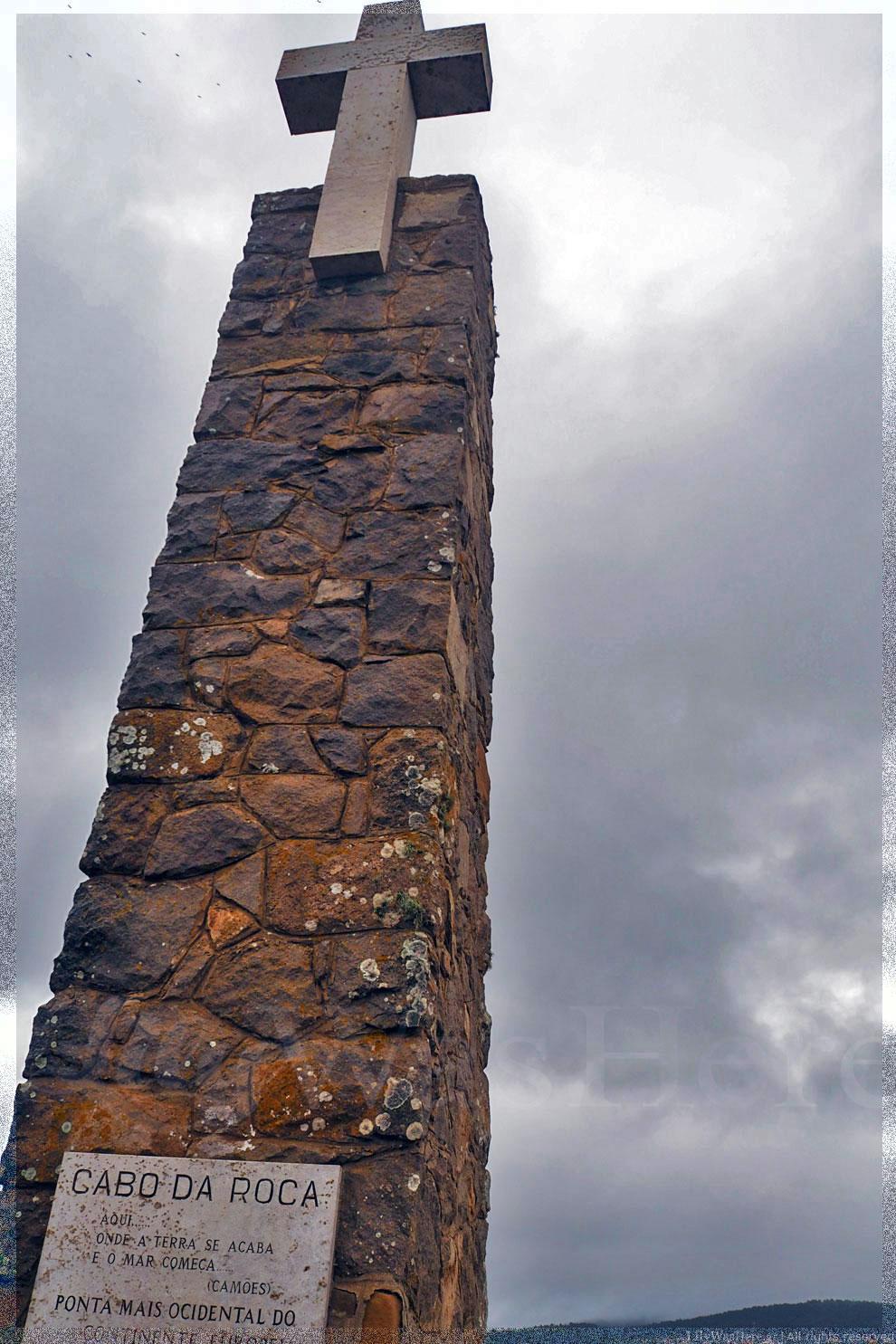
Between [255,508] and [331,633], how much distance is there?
0.59 meters

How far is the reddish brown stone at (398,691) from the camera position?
3213mm

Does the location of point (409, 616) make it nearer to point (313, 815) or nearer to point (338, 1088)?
point (313, 815)

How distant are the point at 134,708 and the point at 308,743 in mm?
564

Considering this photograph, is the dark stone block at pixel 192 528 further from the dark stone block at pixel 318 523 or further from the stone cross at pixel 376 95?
the stone cross at pixel 376 95

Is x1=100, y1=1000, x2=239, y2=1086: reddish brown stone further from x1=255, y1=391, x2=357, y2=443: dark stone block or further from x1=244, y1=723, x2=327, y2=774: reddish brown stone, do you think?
x1=255, y1=391, x2=357, y2=443: dark stone block

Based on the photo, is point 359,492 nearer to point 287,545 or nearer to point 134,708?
point 287,545

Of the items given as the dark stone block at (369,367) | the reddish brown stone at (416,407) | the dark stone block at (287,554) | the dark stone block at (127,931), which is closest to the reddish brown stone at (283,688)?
the dark stone block at (287,554)

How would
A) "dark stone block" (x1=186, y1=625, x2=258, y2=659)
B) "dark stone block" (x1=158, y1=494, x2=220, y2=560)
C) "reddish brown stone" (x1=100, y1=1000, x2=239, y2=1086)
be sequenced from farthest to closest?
1. "dark stone block" (x1=158, y1=494, x2=220, y2=560)
2. "dark stone block" (x1=186, y1=625, x2=258, y2=659)
3. "reddish brown stone" (x1=100, y1=1000, x2=239, y2=1086)

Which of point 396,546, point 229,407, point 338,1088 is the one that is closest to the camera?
point 338,1088

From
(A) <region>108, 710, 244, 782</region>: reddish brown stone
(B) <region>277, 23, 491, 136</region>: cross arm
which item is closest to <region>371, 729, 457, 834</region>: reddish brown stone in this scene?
(A) <region>108, 710, 244, 782</region>: reddish brown stone

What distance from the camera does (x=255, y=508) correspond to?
3.69 meters

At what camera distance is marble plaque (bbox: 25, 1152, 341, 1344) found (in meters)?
2.42

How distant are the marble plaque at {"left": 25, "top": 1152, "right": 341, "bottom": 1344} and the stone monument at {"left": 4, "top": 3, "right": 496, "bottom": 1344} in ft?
0.04

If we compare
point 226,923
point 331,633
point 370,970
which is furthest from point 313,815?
point 331,633
